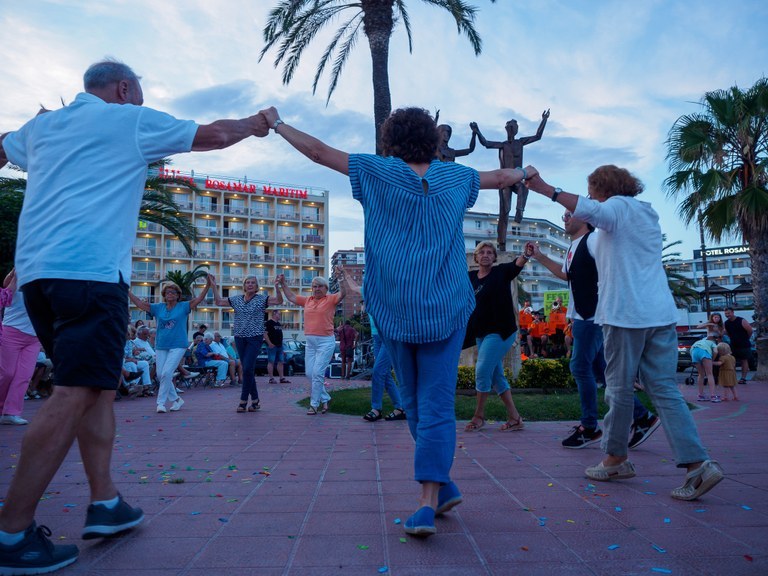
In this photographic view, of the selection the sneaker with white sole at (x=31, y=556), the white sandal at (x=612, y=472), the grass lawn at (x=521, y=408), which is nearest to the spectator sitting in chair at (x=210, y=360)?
the grass lawn at (x=521, y=408)

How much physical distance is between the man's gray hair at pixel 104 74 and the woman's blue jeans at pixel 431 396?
184cm

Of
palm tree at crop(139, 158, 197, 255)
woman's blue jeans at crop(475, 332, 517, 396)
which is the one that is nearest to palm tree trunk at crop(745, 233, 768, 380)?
woman's blue jeans at crop(475, 332, 517, 396)

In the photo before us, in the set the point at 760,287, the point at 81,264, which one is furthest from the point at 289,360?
the point at 81,264

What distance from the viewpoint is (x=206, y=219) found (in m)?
79.5

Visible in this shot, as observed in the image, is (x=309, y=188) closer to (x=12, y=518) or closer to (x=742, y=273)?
(x=742, y=273)

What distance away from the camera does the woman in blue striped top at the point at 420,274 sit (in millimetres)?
2939

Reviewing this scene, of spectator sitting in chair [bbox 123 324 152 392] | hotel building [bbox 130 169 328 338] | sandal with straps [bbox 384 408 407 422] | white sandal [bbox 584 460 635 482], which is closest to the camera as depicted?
white sandal [bbox 584 460 635 482]

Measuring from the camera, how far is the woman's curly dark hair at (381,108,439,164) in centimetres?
319

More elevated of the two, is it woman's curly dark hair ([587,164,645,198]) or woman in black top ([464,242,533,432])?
woman's curly dark hair ([587,164,645,198])

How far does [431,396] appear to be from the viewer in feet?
9.77

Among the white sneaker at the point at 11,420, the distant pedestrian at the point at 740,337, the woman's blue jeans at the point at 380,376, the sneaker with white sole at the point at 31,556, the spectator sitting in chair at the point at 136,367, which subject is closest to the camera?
the sneaker with white sole at the point at 31,556

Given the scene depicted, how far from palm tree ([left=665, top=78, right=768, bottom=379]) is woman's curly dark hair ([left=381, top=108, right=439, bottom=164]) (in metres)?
16.3

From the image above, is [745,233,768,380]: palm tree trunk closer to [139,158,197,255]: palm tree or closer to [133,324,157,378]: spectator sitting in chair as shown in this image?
[133,324,157,378]: spectator sitting in chair

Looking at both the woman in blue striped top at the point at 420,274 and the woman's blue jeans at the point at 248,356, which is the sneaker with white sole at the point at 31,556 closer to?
the woman in blue striped top at the point at 420,274
